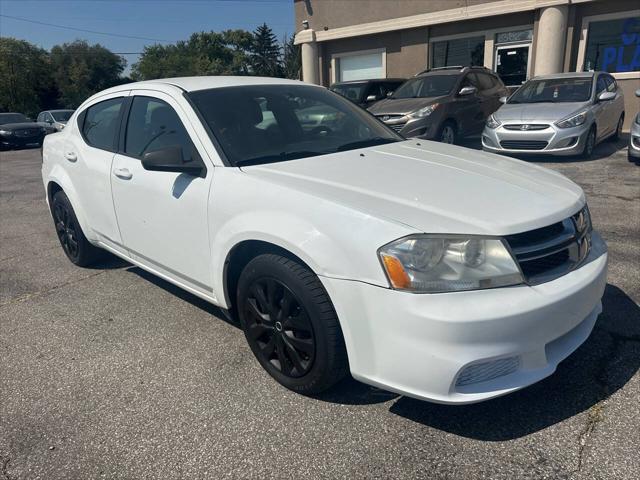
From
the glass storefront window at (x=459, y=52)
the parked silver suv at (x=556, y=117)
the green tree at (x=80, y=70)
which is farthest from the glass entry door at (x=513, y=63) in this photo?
the green tree at (x=80, y=70)

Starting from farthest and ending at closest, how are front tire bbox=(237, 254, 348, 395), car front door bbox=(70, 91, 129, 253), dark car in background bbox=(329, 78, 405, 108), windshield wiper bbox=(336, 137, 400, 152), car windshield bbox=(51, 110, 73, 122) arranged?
car windshield bbox=(51, 110, 73, 122) < dark car in background bbox=(329, 78, 405, 108) < car front door bbox=(70, 91, 129, 253) < windshield wiper bbox=(336, 137, 400, 152) < front tire bbox=(237, 254, 348, 395)

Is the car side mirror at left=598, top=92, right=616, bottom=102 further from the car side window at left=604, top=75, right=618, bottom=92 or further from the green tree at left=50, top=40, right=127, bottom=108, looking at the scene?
the green tree at left=50, top=40, right=127, bottom=108

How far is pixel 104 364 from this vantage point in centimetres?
304

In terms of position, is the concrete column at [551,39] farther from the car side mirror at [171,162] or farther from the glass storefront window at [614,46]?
the car side mirror at [171,162]

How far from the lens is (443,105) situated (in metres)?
9.38

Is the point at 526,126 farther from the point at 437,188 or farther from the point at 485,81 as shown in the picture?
Result: the point at 437,188

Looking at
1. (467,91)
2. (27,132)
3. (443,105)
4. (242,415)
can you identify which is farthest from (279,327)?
(27,132)

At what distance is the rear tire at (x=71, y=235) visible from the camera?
446 centimetres

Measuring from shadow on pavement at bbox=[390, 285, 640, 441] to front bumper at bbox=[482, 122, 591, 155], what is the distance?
19.9ft

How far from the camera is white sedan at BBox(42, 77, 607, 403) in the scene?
209 centimetres

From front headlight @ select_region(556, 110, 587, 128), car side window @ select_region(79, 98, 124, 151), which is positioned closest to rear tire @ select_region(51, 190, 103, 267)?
car side window @ select_region(79, 98, 124, 151)

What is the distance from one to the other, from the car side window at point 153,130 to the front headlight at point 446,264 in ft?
4.99

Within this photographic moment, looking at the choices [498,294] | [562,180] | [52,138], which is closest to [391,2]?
[52,138]

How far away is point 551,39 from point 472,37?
8.67ft
